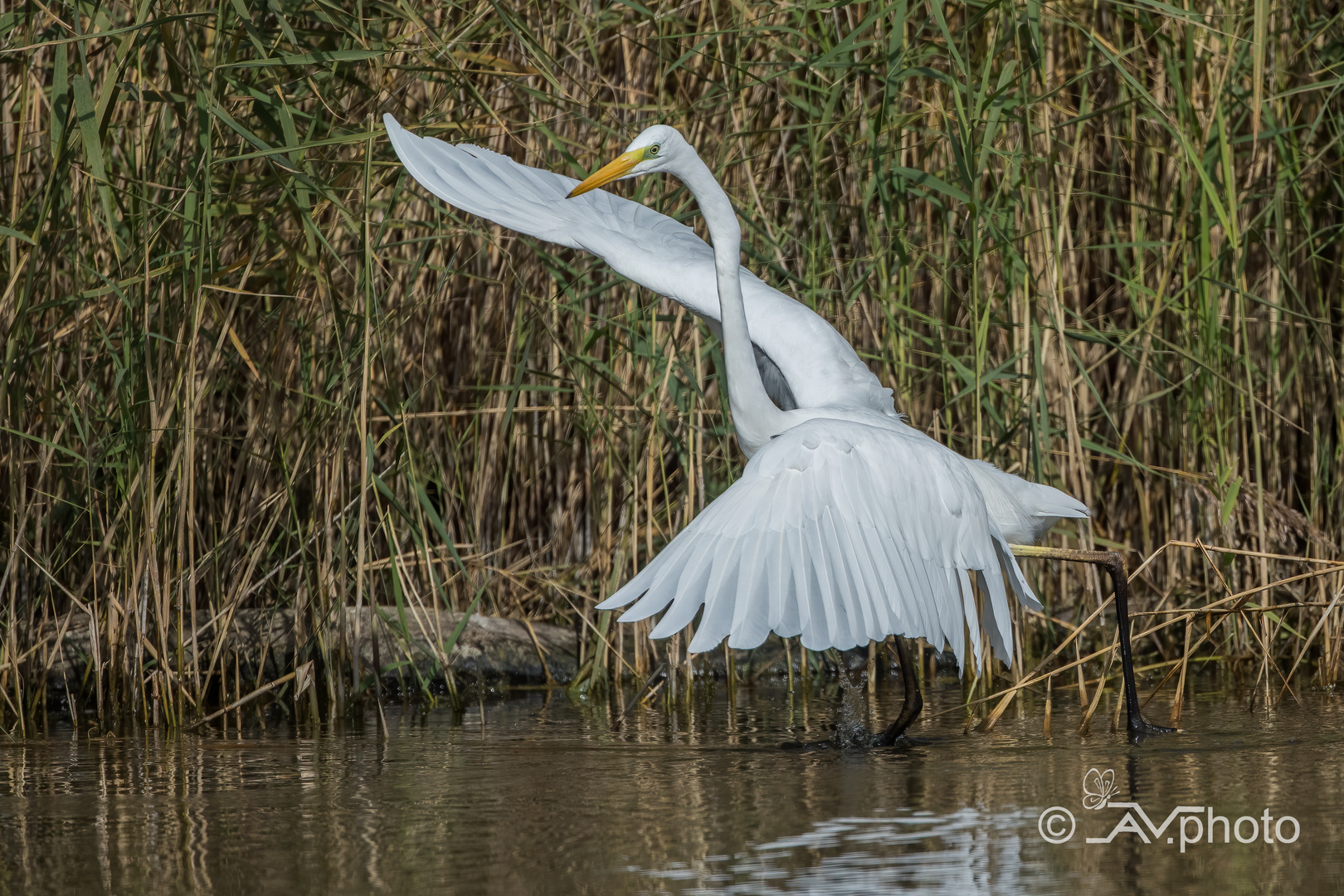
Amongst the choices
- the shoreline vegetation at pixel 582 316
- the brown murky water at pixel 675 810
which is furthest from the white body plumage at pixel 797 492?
the brown murky water at pixel 675 810

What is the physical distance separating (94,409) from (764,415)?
1995 millimetres

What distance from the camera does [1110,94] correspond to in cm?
614

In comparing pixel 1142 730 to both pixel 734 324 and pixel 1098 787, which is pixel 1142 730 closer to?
pixel 1098 787

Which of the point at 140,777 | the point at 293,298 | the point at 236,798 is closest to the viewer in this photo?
the point at 236,798

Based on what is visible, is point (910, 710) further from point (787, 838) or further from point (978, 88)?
point (978, 88)

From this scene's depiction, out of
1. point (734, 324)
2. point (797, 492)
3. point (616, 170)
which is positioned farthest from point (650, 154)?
point (797, 492)

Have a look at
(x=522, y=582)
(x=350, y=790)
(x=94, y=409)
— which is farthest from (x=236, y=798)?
(x=522, y=582)

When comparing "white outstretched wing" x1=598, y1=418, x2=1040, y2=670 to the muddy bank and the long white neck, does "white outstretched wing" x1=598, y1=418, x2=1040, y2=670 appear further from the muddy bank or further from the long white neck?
the muddy bank

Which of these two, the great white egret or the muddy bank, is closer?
the great white egret

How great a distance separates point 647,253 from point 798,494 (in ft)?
5.45

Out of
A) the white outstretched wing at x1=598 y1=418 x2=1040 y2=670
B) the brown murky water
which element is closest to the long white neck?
the white outstretched wing at x1=598 y1=418 x2=1040 y2=670

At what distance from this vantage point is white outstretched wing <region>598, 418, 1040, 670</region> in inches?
140

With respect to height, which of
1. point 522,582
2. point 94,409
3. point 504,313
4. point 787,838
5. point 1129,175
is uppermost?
point 1129,175

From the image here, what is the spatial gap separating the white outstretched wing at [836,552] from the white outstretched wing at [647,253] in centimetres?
73
